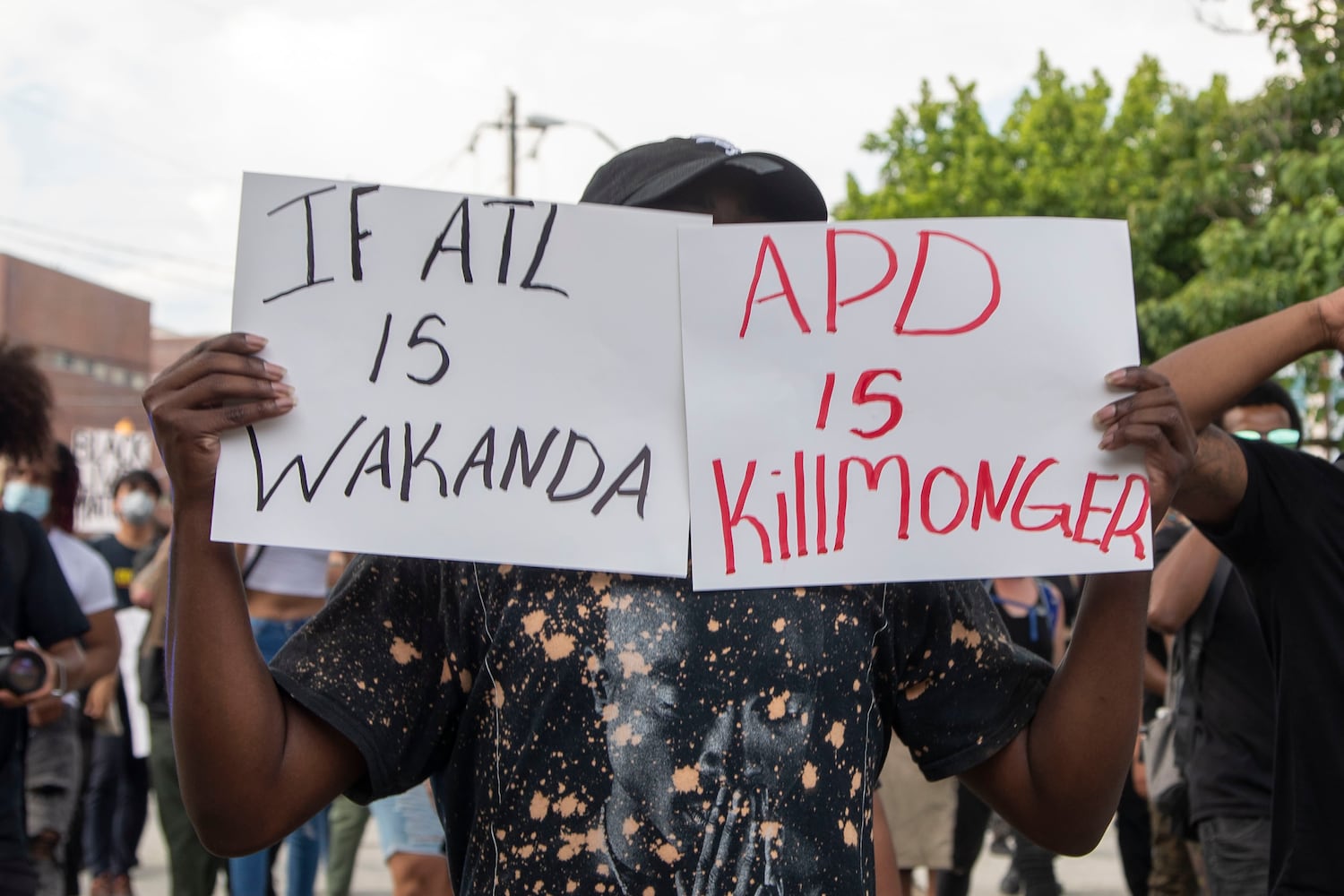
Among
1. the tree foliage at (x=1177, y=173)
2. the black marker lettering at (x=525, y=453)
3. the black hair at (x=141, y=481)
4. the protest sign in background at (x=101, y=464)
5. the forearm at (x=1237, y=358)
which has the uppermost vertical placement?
the tree foliage at (x=1177, y=173)

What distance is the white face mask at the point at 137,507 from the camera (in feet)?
25.5

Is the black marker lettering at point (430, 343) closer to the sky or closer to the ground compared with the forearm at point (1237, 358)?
closer to the ground

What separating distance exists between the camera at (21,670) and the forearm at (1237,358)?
7.96 ft

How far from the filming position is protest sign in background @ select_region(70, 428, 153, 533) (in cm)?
1433

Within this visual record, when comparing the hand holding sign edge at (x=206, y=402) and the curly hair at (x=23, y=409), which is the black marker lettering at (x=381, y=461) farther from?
the curly hair at (x=23, y=409)

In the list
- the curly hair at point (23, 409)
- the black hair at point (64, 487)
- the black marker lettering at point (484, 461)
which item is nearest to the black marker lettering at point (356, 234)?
the black marker lettering at point (484, 461)

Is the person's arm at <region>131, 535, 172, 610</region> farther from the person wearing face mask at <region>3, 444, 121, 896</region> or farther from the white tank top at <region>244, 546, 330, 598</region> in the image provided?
the person wearing face mask at <region>3, 444, 121, 896</region>

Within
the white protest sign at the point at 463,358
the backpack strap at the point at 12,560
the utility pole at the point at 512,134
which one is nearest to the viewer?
the white protest sign at the point at 463,358

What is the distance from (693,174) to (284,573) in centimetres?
404

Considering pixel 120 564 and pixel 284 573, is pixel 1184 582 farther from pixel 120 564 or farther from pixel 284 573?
pixel 120 564

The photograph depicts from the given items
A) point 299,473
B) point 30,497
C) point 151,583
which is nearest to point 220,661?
point 299,473

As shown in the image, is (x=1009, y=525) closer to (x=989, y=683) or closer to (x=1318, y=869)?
(x=989, y=683)

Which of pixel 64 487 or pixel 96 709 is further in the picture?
pixel 96 709

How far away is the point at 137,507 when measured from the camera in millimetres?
7785
